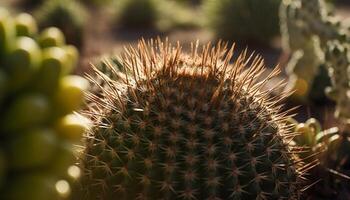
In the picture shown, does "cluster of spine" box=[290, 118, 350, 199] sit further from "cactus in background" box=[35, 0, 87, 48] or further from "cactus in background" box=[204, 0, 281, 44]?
"cactus in background" box=[35, 0, 87, 48]

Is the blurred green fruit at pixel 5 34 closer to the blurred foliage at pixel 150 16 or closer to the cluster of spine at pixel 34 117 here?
the cluster of spine at pixel 34 117

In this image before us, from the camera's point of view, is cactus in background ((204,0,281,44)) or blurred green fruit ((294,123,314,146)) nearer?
blurred green fruit ((294,123,314,146))

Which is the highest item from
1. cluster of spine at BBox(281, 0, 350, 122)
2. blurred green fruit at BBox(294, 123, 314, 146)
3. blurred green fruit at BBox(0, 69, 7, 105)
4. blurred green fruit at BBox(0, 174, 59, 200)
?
cluster of spine at BBox(281, 0, 350, 122)

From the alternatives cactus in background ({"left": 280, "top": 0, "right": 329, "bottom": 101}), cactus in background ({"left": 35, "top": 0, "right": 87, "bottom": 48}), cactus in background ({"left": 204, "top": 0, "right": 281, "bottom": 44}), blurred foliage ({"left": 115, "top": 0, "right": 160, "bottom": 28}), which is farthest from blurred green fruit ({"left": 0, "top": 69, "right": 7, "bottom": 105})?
blurred foliage ({"left": 115, "top": 0, "right": 160, "bottom": 28})

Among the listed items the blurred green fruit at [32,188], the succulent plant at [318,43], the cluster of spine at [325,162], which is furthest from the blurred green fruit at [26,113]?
the succulent plant at [318,43]

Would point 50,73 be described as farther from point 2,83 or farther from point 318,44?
point 318,44

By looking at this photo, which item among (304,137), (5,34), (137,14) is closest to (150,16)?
(137,14)
